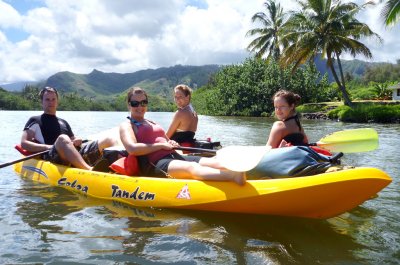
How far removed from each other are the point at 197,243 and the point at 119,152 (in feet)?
7.01

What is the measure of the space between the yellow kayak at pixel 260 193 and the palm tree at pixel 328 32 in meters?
22.5

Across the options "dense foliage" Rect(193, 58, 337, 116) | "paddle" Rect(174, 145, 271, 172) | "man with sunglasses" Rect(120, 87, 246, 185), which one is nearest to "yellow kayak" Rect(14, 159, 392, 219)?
"man with sunglasses" Rect(120, 87, 246, 185)

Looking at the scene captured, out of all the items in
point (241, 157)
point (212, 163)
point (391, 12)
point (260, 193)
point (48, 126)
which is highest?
point (391, 12)

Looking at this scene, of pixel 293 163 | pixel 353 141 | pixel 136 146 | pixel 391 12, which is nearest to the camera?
pixel 293 163

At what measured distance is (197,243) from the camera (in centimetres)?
363

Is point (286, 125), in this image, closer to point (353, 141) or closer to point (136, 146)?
point (353, 141)

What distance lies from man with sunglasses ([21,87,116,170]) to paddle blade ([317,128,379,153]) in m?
3.11

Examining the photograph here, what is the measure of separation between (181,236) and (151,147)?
3.76 feet

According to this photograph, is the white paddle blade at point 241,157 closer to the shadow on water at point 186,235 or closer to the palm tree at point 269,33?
the shadow on water at point 186,235

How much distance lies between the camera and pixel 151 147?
4.51 metres

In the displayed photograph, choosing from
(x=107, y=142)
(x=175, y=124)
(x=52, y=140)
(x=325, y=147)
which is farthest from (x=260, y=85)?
(x=325, y=147)

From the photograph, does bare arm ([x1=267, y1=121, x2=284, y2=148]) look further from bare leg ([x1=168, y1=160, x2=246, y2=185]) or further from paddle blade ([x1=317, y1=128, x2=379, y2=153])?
bare leg ([x1=168, y1=160, x2=246, y2=185])

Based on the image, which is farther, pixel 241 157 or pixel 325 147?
pixel 325 147

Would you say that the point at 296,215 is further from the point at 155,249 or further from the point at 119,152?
the point at 119,152
